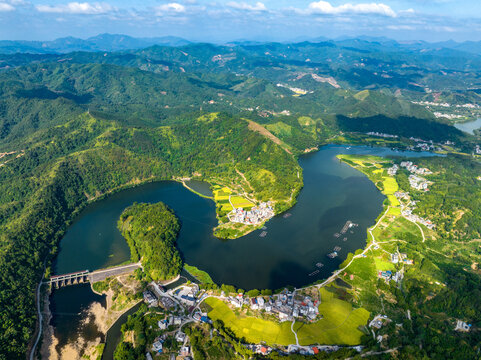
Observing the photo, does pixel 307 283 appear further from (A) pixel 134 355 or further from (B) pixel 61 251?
(B) pixel 61 251

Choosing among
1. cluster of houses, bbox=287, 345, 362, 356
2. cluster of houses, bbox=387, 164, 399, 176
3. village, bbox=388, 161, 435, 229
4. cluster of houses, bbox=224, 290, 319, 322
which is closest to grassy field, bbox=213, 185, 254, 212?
cluster of houses, bbox=224, 290, 319, 322

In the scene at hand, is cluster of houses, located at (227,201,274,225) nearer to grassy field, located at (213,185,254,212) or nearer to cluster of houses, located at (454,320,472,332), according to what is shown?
grassy field, located at (213,185,254,212)

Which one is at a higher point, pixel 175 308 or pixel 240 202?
pixel 175 308

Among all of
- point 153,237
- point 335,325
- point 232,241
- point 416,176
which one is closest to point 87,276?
point 153,237

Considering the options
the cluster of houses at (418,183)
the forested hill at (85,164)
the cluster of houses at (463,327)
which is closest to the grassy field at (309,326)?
the cluster of houses at (463,327)

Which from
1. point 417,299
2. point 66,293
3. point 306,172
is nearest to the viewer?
point 417,299

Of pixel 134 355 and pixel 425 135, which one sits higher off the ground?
pixel 134 355

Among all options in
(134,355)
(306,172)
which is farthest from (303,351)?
(306,172)

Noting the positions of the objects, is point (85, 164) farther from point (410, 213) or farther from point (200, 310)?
point (410, 213)
